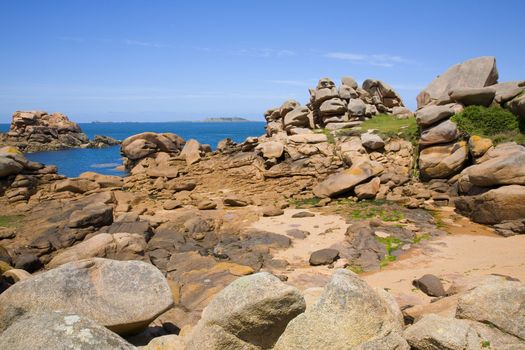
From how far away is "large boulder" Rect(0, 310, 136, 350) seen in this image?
4.49 meters

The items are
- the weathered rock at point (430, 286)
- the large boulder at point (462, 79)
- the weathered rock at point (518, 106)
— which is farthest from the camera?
the large boulder at point (462, 79)

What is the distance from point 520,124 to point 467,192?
733cm

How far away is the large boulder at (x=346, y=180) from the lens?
21.1 meters

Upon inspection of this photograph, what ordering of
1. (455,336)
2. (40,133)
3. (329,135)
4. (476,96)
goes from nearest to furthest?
(455,336)
(476,96)
(329,135)
(40,133)

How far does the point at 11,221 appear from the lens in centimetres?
1777

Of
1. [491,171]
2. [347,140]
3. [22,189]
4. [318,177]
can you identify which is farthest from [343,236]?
[22,189]

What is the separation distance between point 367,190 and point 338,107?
1296cm

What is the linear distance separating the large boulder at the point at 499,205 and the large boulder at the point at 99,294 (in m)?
13.8

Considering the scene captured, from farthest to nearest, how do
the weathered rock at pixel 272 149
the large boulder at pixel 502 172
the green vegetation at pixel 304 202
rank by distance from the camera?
the weathered rock at pixel 272 149, the green vegetation at pixel 304 202, the large boulder at pixel 502 172

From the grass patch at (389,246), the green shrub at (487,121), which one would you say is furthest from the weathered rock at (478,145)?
the grass patch at (389,246)

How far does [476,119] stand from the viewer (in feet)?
76.6

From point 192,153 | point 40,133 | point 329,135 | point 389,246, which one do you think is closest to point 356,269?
point 389,246

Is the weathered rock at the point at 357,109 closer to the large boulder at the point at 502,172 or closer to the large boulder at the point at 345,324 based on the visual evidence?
the large boulder at the point at 502,172

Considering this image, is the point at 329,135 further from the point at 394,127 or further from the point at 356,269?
the point at 356,269
